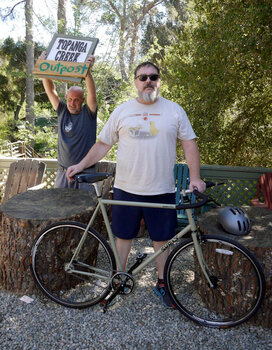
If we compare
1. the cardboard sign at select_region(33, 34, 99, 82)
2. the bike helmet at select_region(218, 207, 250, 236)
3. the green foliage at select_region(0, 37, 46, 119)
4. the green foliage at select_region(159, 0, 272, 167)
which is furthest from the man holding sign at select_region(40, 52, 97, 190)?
the green foliage at select_region(0, 37, 46, 119)

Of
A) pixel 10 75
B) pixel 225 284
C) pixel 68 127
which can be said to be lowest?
pixel 225 284

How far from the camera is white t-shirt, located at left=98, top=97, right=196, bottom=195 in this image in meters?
2.47

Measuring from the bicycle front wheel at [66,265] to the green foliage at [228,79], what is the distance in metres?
3.35

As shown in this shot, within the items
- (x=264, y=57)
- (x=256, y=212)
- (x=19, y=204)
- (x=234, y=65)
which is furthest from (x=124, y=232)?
(x=234, y=65)

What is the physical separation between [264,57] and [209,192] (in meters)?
2.04

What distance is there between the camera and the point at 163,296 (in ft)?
9.30

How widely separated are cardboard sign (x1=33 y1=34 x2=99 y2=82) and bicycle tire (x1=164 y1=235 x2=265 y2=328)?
1.92 meters

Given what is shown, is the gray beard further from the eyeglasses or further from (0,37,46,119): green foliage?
(0,37,46,119): green foliage

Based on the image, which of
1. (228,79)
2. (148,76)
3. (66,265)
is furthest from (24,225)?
(228,79)

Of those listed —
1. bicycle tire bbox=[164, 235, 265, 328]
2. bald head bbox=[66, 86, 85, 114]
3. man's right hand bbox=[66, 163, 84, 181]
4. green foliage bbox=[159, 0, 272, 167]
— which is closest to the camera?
bicycle tire bbox=[164, 235, 265, 328]

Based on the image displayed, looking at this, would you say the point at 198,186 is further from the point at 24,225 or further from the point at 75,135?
the point at 75,135

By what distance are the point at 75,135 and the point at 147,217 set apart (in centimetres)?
146

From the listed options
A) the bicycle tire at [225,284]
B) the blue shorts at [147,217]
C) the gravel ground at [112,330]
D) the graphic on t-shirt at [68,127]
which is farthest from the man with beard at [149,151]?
the graphic on t-shirt at [68,127]

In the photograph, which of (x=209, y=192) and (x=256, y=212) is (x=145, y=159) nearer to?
(x=256, y=212)
